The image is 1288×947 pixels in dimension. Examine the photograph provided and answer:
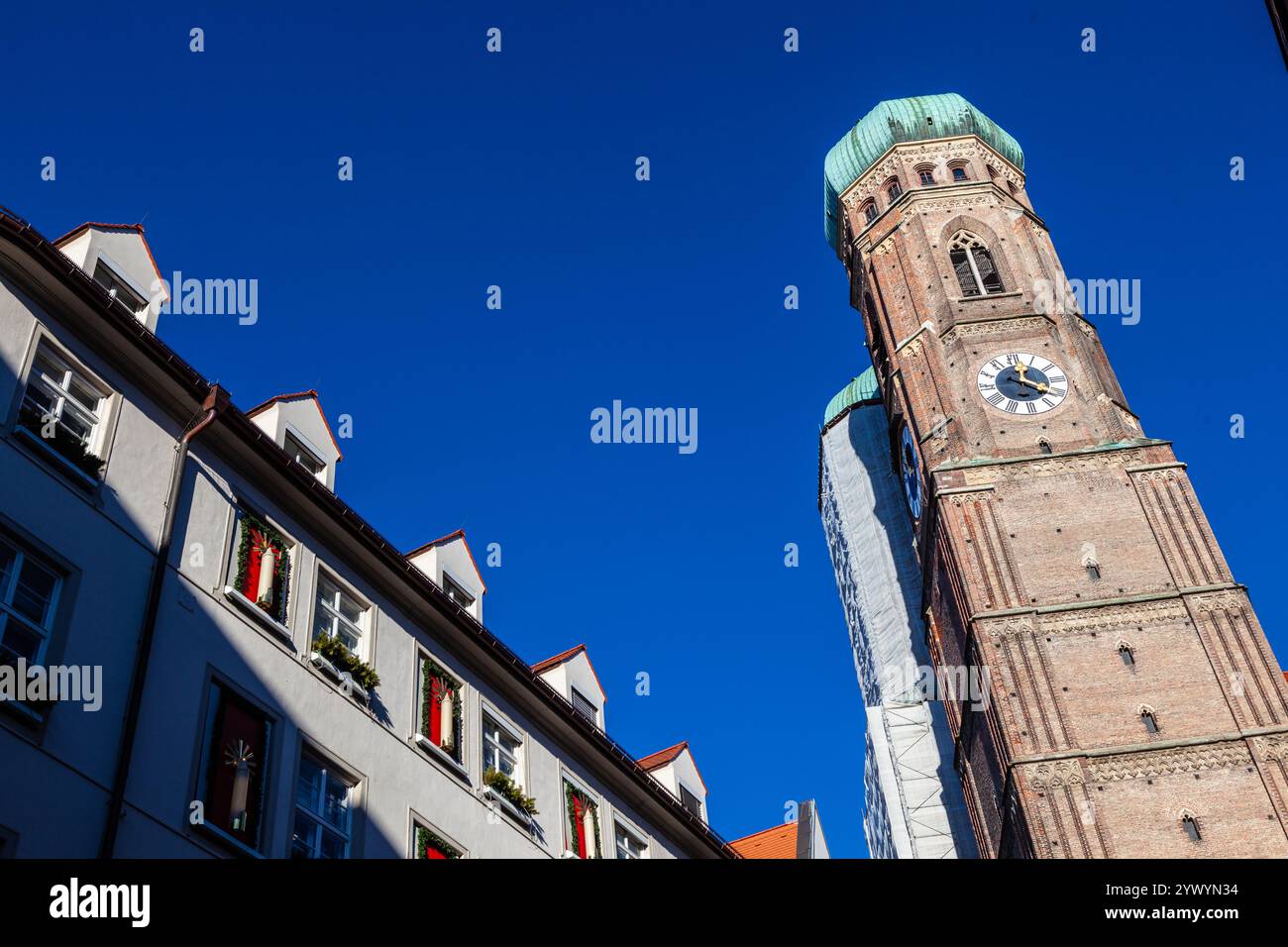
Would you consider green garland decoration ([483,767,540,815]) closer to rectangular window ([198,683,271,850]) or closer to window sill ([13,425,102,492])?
rectangular window ([198,683,271,850])

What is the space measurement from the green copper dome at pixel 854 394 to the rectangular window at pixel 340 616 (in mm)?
62934

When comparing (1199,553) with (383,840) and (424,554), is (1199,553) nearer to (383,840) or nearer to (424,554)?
(424,554)

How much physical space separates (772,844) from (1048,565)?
17574 mm

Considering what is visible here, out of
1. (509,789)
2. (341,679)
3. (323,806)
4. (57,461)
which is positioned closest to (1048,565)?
(509,789)

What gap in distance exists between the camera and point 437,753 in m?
21.3

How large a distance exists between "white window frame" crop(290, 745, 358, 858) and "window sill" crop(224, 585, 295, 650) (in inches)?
60.2

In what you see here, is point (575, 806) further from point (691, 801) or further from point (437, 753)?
point (691, 801)

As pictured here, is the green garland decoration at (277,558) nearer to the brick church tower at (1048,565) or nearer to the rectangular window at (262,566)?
the rectangular window at (262,566)

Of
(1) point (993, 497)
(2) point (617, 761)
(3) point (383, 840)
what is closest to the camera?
(3) point (383, 840)

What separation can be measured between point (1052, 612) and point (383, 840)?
33.6m

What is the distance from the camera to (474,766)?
22.3 meters

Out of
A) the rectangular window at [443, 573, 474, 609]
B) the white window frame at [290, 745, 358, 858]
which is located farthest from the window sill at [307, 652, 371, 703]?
the rectangular window at [443, 573, 474, 609]

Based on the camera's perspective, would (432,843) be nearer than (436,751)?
Yes
